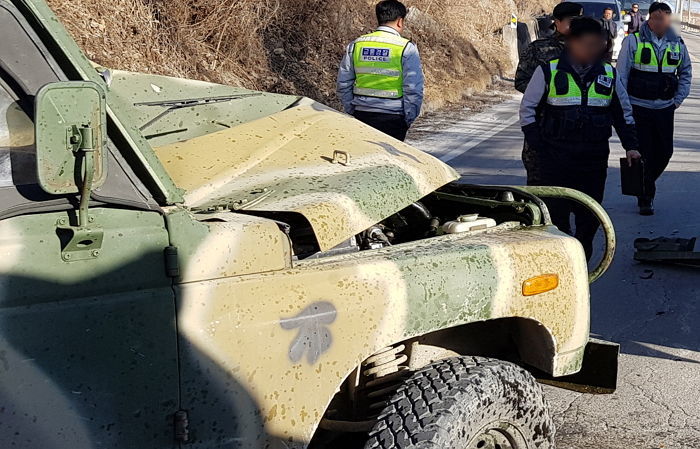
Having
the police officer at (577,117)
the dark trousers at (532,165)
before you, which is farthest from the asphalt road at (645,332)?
the dark trousers at (532,165)

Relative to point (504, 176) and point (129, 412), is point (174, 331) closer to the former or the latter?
point (129, 412)

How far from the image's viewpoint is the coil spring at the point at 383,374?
120 inches

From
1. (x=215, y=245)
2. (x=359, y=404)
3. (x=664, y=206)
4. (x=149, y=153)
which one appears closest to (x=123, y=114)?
(x=149, y=153)

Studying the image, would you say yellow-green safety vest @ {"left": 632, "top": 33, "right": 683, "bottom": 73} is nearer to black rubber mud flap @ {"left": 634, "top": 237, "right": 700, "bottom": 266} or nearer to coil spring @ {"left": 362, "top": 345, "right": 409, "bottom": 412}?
black rubber mud flap @ {"left": 634, "top": 237, "right": 700, "bottom": 266}

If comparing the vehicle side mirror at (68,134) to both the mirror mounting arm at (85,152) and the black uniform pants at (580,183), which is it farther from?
the black uniform pants at (580,183)

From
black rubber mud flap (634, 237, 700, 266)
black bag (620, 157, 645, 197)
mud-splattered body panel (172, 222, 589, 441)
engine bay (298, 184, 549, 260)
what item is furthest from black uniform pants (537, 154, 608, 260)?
mud-splattered body panel (172, 222, 589, 441)

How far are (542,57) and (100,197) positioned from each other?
513cm

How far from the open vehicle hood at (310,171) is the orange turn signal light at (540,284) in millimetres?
467

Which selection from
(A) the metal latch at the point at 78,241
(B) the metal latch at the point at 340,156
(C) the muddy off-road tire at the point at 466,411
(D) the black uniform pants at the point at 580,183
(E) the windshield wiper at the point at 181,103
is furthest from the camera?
(D) the black uniform pants at the point at 580,183

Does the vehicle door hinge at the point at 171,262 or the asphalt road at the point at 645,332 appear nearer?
the vehicle door hinge at the point at 171,262

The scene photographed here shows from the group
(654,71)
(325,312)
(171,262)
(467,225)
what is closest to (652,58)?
(654,71)

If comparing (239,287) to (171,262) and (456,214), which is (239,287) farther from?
(456,214)

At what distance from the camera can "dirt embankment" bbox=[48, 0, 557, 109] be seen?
12828 mm

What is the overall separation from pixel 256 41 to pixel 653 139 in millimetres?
8551
